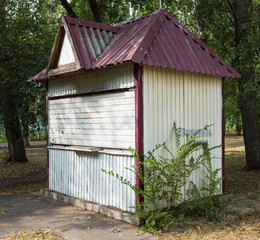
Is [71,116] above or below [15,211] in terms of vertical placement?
above

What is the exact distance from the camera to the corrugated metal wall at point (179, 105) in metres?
6.61

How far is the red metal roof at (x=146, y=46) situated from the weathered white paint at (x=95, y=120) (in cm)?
80

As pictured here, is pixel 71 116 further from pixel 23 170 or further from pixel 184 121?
pixel 23 170

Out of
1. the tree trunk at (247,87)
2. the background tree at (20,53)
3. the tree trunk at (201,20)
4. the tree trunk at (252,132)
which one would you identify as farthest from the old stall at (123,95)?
the tree trunk at (201,20)

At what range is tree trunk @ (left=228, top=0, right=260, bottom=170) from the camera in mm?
10523

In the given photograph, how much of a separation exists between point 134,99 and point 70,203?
10.6 ft

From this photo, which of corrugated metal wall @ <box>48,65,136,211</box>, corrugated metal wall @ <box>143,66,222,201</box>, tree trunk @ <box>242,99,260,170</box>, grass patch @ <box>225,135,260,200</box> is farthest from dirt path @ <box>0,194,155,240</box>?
tree trunk @ <box>242,99,260,170</box>

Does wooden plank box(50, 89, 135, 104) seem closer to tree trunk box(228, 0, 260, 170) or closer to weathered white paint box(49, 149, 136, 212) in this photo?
weathered white paint box(49, 149, 136, 212)

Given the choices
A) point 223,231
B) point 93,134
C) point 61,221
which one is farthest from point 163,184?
point 61,221

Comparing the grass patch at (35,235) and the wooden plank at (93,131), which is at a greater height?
the wooden plank at (93,131)

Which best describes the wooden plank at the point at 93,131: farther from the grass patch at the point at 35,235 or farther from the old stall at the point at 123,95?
the grass patch at the point at 35,235

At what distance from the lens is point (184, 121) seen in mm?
7230

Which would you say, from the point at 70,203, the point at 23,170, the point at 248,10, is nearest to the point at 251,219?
the point at 70,203

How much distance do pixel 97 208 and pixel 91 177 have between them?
0.76 meters
